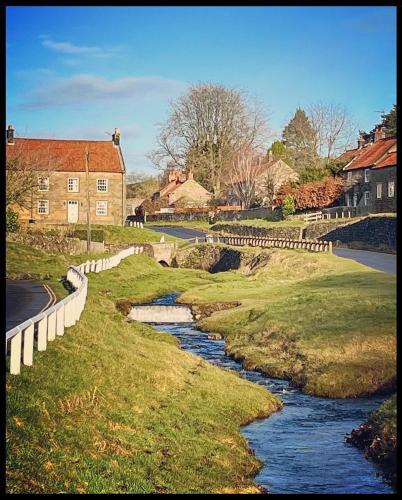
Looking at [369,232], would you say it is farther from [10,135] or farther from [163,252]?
[10,135]

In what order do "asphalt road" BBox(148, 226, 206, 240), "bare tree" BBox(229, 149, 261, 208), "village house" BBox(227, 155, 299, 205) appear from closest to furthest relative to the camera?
1. "asphalt road" BBox(148, 226, 206, 240)
2. "bare tree" BBox(229, 149, 261, 208)
3. "village house" BBox(227, 155, 299, 205)

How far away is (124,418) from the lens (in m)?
16.7

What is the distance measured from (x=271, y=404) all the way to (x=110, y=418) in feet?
24.6

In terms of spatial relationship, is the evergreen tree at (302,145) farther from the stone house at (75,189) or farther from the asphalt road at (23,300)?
the asphalt road at (23,300)

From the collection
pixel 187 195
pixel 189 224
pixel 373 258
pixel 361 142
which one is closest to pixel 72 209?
pixel 189 224

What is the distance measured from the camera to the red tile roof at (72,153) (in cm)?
8319

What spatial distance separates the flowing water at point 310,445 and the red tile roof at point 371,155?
56.2 metres

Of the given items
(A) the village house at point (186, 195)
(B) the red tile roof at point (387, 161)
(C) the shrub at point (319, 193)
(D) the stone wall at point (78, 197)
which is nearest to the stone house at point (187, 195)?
(A) the village house at point (186, 195)

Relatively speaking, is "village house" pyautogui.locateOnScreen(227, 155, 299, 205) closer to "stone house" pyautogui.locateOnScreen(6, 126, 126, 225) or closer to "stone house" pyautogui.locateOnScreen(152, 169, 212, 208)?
"stone house" pyautogui.locateOnScreen(152, 169, 212, 208)

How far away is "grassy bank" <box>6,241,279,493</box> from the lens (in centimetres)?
1306

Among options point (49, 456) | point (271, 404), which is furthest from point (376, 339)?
point (49, 456)

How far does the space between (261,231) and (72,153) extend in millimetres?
23158

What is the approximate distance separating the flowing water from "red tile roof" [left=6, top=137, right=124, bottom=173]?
5962 centimetres

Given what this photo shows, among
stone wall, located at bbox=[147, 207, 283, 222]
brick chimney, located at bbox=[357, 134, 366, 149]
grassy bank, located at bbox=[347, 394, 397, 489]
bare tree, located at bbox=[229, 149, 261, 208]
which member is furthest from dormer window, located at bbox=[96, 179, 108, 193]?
grassy bank, located at bbox=[347, 394, 397, 489]
